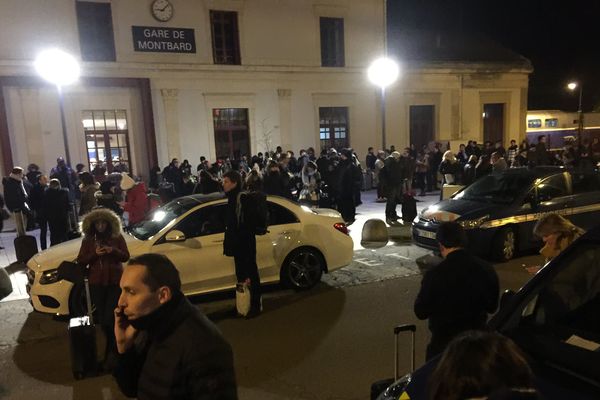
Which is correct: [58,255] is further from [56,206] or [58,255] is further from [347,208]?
[347,208]

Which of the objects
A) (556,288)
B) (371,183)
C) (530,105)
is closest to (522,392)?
(556,288)

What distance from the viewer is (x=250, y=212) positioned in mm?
6035

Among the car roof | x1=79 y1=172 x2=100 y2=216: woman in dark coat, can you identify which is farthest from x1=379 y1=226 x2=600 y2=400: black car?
x1=79 y1=172 x2=100 y2=216: woman in dark coat

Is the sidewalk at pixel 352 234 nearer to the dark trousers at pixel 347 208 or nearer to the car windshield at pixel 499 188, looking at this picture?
the dark trousers at pixel 347 208

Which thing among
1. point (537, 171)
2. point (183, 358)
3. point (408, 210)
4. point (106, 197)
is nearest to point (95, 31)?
point (106, 197)

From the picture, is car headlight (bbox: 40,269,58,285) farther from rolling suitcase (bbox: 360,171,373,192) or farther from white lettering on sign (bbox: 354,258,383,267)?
rolling suitcase (bbox: 360,171,373,192)

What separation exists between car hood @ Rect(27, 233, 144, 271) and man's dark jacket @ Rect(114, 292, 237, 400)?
4625 millimetres

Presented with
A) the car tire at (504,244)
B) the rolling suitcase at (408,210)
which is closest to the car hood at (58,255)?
the car tire at (504,244)

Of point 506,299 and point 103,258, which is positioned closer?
point 506,299

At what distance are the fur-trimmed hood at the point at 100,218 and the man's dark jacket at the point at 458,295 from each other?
3.11m

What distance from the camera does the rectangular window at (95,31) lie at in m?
18.5

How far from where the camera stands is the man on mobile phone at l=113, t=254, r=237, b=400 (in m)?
1.97

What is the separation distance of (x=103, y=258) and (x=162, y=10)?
54.6 feet

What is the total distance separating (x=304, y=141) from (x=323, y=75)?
310 cm
